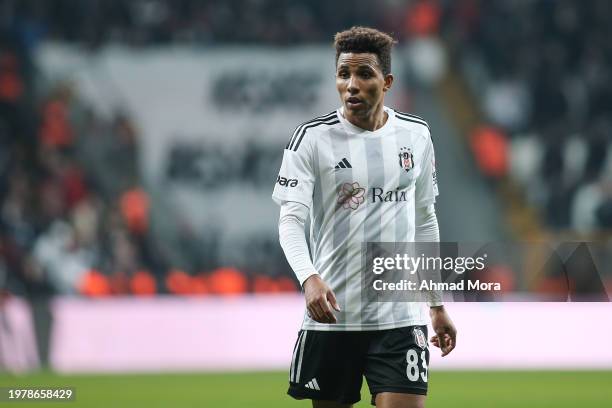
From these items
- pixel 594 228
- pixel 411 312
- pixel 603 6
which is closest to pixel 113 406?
pixel 411 312

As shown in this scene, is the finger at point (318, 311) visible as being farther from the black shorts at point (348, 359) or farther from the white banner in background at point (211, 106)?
the white banner in background at point (211, 106)

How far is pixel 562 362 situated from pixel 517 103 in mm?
5350

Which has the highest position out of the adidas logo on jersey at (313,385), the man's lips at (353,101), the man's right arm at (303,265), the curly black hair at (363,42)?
A: the curly black hair at (363,42)

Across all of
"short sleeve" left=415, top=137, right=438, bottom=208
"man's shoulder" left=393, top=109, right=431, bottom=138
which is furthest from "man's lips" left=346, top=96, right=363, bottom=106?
"short sleeve" left=415, top=137, right=438, bottom=208

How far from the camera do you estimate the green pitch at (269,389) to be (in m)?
8.82

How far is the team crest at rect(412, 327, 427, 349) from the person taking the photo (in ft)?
14.6

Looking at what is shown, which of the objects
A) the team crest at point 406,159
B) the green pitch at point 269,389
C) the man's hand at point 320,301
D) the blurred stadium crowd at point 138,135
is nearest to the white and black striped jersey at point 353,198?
the team crest at point 406,159

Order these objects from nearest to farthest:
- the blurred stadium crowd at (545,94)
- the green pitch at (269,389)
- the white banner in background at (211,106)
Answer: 1. the green pitch at (269,389)
2. the blurred stadium crowd at (545,94)
3. the white banner in background at (211,106)

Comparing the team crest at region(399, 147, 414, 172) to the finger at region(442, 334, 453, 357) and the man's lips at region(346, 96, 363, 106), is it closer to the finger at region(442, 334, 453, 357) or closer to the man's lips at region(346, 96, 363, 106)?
the man's lips at region(346, 96, 363, 106)

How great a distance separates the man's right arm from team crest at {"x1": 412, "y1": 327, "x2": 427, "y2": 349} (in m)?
0.45

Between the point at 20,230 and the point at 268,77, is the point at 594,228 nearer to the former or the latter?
the point at 268,77

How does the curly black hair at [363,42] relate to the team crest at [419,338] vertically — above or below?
above

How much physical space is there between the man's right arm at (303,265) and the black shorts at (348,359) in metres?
0.36

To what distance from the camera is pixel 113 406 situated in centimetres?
857
